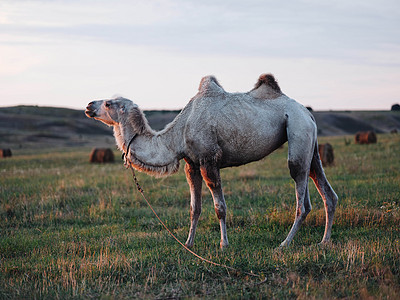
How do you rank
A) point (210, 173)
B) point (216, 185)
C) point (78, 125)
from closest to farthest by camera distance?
point (210, 173) → point (216, 185) → point (78, 125)

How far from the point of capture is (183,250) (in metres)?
6.73

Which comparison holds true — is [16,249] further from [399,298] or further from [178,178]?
[178,178]

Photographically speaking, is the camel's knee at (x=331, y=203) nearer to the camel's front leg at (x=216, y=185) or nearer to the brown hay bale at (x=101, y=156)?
the camel's front leg at (x=216, y=185)

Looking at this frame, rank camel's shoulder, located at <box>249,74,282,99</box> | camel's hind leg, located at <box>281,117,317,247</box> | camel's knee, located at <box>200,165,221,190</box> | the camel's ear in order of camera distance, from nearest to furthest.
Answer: camel's knee, located at <box>200,165,221,190</box> < camel's hind leg, located at <box>281,117,317,247</box> < the camel's ear < camel's shoulder, located at <box>249,74,282,99</box>

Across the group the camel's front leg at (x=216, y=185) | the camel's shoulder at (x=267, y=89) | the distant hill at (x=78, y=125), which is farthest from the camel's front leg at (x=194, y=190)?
the distant hill at (x=78, y=125)

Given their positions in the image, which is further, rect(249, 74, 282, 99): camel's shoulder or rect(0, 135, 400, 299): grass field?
rect(249, 74, 282, 99): camel's shoulder

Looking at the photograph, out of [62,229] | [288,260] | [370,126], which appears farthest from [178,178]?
[370,126]

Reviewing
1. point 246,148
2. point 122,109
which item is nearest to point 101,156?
point 122,109

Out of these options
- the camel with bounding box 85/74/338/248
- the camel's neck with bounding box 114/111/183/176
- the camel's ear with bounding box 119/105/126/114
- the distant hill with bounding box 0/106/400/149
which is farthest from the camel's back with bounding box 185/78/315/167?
the distant hill with bounding box 0/106/400/149

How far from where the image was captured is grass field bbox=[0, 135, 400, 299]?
4.94 metres

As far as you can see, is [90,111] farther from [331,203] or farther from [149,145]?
[331,203]

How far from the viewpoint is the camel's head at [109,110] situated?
7.18m

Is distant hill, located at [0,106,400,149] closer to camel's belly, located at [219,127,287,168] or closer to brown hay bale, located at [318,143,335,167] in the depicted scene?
brown hay bale, located at [318,143,335,167]

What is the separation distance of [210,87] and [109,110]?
182 cm
